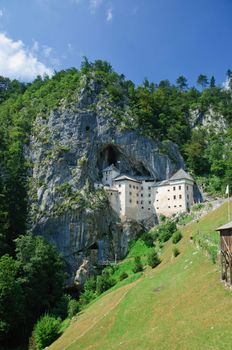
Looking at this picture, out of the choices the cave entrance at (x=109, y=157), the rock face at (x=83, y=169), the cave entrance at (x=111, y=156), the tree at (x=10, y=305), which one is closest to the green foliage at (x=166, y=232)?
the rock face at (x=83, y=169)

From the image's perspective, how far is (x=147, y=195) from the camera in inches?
3248

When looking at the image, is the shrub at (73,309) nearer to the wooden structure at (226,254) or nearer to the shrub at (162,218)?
the wooden structure at (226,254)

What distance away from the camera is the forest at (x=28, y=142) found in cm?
5472

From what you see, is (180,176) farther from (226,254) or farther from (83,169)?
(226,254)

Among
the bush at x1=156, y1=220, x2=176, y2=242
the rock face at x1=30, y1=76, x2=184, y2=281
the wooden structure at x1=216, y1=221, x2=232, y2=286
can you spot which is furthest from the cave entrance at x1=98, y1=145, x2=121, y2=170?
the wooden structure at x1=216, y1=221, x2=232, y2=286

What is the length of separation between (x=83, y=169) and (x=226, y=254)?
5267cm

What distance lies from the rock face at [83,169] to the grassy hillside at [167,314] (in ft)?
90.2

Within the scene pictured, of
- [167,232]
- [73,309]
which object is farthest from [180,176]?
[73,309]

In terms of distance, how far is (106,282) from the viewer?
55.2 m

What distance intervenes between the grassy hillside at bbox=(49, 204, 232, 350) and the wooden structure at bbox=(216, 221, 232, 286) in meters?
0.92

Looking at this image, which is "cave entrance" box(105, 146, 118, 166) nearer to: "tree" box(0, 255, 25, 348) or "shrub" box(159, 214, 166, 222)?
"shrub" box(159, 214, 166, 222)

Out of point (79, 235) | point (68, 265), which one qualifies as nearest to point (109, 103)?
point (79, 235)

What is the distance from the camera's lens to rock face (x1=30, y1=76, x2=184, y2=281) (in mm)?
73562

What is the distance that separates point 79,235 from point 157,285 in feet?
118
